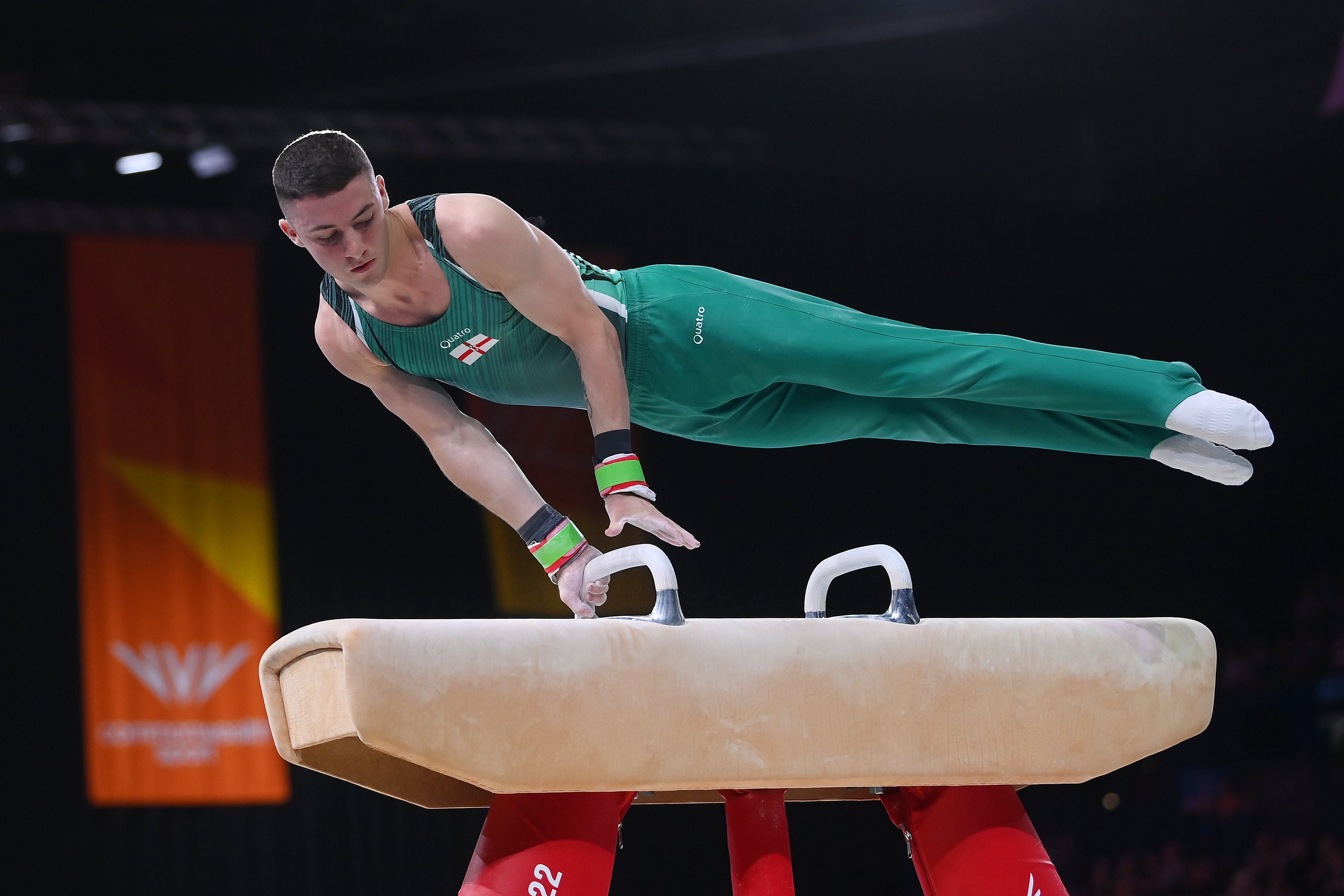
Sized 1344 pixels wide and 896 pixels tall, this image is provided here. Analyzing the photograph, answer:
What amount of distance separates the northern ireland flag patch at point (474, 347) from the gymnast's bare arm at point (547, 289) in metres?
0.11

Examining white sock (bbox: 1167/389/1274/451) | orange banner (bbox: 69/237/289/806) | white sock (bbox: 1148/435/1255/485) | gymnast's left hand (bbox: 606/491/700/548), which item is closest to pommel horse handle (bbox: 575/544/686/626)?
gymnast's left hand (bbox: 606/491/700/548)

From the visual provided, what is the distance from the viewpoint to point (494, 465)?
10.4ft

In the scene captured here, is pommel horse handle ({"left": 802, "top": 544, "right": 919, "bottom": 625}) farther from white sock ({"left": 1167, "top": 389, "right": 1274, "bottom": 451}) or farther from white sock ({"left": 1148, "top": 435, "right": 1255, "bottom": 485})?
white sock ({"left": 1148, "top": 435, "right": 1255, "bottom": 485})

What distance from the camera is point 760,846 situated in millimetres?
2566

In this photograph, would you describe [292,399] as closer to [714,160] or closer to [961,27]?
[714,160]

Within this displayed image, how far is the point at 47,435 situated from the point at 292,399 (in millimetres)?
1519

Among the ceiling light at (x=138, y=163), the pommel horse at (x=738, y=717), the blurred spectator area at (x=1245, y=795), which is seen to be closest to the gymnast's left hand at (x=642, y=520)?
the pommel horse at (x=738, y=717)

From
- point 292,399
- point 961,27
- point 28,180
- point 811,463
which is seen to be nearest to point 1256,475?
point 811,463

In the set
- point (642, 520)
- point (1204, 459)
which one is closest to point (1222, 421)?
point (1204, 459)

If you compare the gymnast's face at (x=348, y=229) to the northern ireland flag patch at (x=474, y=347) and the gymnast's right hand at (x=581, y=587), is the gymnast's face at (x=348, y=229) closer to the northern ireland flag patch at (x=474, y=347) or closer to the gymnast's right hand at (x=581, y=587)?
the northern ireland flag patch at (x=474, y=347)

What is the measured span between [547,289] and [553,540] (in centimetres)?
56

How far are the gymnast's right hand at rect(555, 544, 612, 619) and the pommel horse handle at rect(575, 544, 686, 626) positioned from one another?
40 cm

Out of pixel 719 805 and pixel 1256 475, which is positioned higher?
pixel 1256 475

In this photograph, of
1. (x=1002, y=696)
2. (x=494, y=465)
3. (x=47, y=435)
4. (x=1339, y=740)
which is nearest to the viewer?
(x=1002, y=696)
